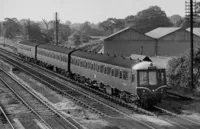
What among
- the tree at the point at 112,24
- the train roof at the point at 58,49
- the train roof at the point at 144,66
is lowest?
the train roof at the point at 144,66

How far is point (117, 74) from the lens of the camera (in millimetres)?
23891

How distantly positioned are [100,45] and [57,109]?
185 feet

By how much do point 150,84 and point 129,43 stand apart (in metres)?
40.0

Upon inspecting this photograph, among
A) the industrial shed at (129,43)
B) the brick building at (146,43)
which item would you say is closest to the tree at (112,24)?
the brick building at (146,43)

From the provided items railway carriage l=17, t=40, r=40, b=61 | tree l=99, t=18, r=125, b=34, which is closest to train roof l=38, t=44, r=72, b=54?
railway carriage l=17, t=40, r=40, b=61

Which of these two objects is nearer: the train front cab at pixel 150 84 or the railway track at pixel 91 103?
the railway track at pixel 91 103

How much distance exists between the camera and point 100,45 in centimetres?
7738

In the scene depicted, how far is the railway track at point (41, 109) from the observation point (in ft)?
58.2

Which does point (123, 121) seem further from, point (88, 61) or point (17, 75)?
point (17, 75)

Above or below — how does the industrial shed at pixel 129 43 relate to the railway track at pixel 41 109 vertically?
above

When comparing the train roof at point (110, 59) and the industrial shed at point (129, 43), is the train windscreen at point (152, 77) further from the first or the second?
the industrial shed at point (129, 43)

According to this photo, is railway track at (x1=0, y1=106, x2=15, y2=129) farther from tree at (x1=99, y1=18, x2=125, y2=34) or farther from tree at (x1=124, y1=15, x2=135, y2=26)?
tree at (x1=99, y1=18, x2=125, y2=34)

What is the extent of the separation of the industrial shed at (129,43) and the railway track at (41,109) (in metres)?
29.2

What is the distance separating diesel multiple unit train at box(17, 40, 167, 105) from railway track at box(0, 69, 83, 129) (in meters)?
5.04
